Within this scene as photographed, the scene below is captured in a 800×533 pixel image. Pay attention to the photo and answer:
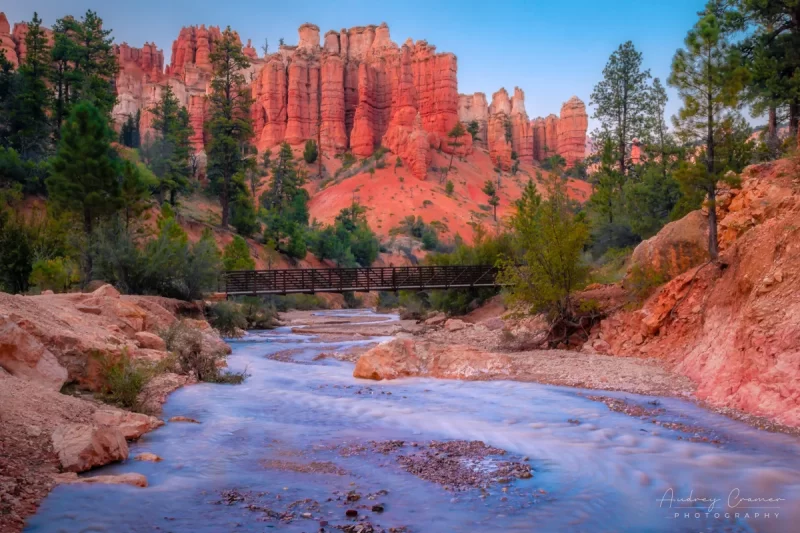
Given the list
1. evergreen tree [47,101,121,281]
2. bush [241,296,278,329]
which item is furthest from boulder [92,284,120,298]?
bush [241,296,278,329]

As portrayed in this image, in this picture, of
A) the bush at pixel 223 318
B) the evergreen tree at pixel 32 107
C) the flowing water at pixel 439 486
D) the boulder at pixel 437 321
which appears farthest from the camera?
the evergreen tree at pixel 32 107

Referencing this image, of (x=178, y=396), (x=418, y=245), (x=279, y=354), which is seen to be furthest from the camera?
(x=418, y=245)

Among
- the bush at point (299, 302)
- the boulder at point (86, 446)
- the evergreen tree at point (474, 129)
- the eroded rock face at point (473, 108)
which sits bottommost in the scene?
the bush at point (299, 302)

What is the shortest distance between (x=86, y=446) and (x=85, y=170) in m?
23.5

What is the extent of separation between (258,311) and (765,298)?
26897 mm

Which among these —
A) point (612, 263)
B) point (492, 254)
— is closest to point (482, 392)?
point (612, 263)

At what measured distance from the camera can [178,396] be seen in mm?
10906

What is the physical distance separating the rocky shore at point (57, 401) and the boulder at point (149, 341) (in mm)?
30

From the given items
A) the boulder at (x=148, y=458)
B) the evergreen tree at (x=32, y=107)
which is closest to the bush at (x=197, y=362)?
the boulder at (x=148, y=458)

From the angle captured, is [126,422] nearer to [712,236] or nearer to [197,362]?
[197,362]

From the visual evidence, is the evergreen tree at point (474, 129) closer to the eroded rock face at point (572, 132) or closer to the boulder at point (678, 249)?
the eroded rock face at point (572, 132)

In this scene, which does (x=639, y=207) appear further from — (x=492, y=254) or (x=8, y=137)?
(x=8, y=137)

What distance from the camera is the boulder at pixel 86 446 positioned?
6051mm

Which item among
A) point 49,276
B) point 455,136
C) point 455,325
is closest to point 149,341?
point 49,276
